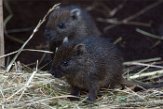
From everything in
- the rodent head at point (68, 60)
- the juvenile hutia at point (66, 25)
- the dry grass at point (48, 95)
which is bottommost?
the dry grass at point (48, 95)

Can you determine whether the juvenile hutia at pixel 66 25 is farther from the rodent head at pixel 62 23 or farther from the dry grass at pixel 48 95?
the dry grass at pixel 48 95

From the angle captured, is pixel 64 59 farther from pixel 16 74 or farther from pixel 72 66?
pixel 16 74

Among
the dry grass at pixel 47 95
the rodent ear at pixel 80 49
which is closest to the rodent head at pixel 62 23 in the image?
the dry grass at pixel 47 95

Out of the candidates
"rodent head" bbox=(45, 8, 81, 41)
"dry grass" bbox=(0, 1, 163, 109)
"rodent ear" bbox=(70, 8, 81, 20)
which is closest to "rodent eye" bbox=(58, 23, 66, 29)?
"rodent head" bbox=(45, 8, 81, 41)

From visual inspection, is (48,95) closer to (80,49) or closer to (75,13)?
(80,49)

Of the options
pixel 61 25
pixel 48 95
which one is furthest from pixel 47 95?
pixel 61 25

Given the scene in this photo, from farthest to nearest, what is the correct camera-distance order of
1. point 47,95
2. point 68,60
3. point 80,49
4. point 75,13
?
point 75,13 → point 47,95 → point 80,49 → point 68,60
